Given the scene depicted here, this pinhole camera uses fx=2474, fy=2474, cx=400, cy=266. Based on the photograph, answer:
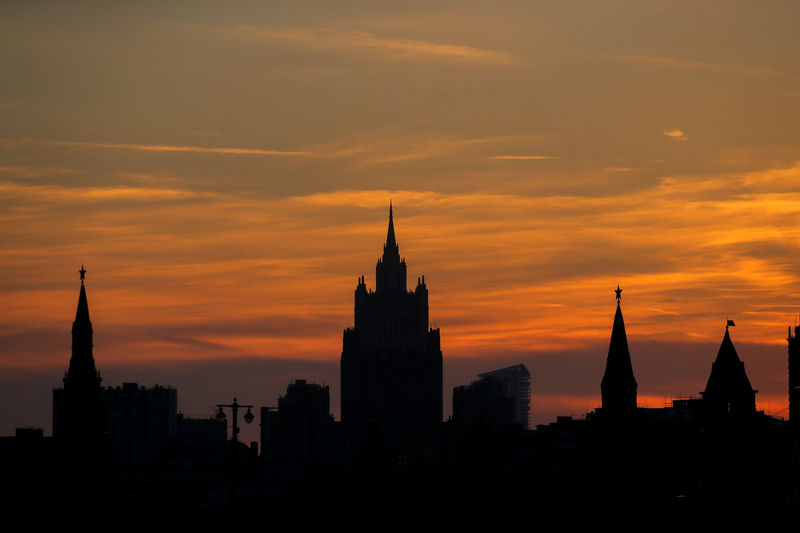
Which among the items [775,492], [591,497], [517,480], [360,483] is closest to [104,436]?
[360,483]

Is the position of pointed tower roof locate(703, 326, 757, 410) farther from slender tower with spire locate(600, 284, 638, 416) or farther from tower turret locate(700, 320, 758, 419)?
slender tower with spire locate(600, 284, 638, 416)

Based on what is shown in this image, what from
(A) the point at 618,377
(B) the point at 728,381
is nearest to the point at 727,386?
(B) the point at 728,381

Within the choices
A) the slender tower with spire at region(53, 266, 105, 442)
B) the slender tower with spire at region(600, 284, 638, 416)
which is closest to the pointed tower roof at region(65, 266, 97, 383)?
the slender tower with spire at region(53, 266, 105, 442)

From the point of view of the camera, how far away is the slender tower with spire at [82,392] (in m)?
152

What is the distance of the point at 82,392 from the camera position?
500 feet

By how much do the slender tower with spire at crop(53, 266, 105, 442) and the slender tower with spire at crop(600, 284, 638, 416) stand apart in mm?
34091

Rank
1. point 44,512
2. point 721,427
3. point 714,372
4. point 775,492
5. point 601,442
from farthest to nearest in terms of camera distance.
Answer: point 601,442
point 44,512
point 714,372
point 721,427
point 775,492

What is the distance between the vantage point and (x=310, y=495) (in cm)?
19000

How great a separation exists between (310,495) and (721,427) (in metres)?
93.8

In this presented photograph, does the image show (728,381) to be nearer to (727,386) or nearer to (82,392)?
(727,386)

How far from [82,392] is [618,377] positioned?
1417 inches

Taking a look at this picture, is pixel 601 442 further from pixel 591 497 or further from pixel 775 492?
→ pixel 775 492

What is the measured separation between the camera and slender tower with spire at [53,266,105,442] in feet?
498

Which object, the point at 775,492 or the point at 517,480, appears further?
the point at 517,480
